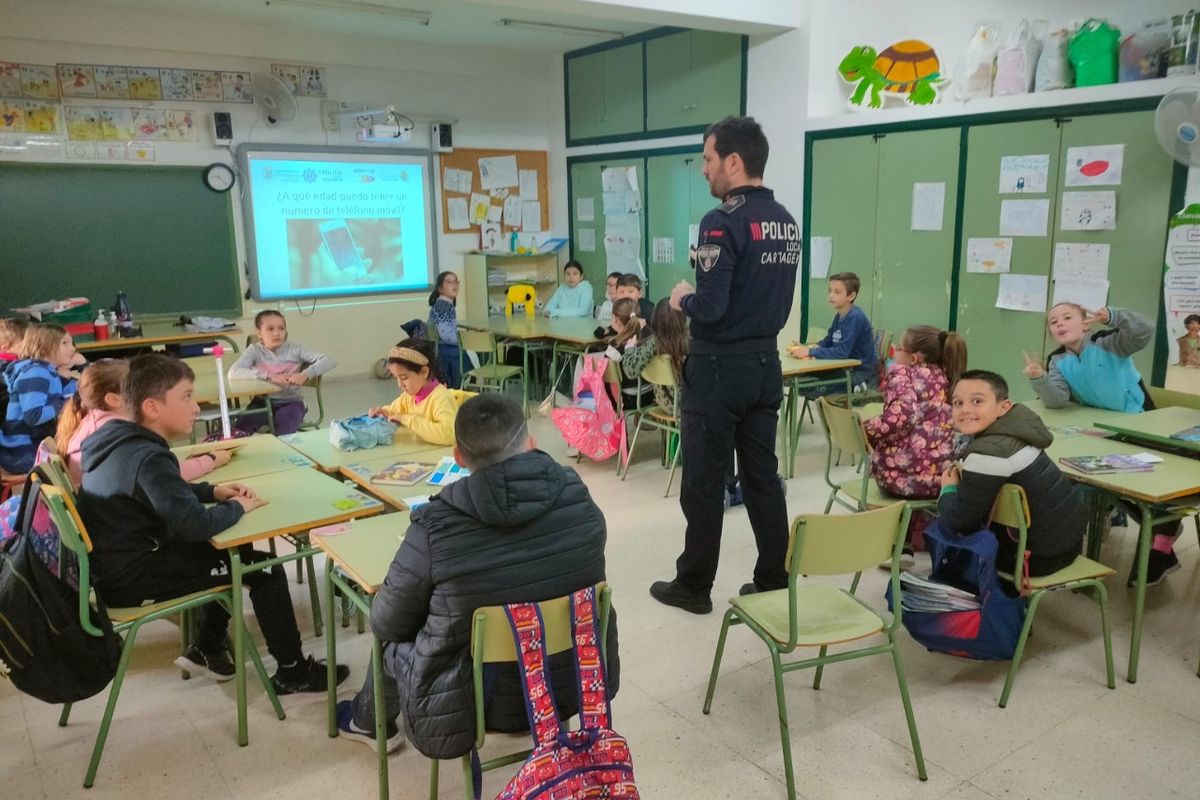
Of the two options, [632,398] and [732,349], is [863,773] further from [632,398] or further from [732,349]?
[632,398]

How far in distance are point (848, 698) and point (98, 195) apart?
6777 mm

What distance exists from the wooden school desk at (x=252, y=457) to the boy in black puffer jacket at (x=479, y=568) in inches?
45.9

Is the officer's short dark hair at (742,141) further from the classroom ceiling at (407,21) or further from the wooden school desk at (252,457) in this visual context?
the classroom ceiling at (407,21)

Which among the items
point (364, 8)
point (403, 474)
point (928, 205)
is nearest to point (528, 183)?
point (364, 8)

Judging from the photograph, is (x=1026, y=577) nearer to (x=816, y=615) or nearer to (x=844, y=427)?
(x=816, y=615)

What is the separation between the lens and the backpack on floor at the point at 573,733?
166 cm

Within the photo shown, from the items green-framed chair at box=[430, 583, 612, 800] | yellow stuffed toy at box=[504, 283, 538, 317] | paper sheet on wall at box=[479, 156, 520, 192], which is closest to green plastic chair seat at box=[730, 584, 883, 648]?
green-framed chair at box=[430, 583, 612, 800]

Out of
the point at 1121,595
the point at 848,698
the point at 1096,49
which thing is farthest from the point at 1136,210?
the point at 848,698

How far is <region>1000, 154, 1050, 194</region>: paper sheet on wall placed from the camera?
515 cm

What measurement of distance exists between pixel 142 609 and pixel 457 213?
6786 millimetres

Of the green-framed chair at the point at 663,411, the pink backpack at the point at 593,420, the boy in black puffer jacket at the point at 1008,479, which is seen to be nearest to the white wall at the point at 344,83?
the pink backpack at the point at 593,420

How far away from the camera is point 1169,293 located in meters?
4.66

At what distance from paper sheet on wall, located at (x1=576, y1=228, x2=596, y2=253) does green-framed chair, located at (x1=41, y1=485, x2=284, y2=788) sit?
674 centimetres

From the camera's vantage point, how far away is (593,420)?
4.94 m
